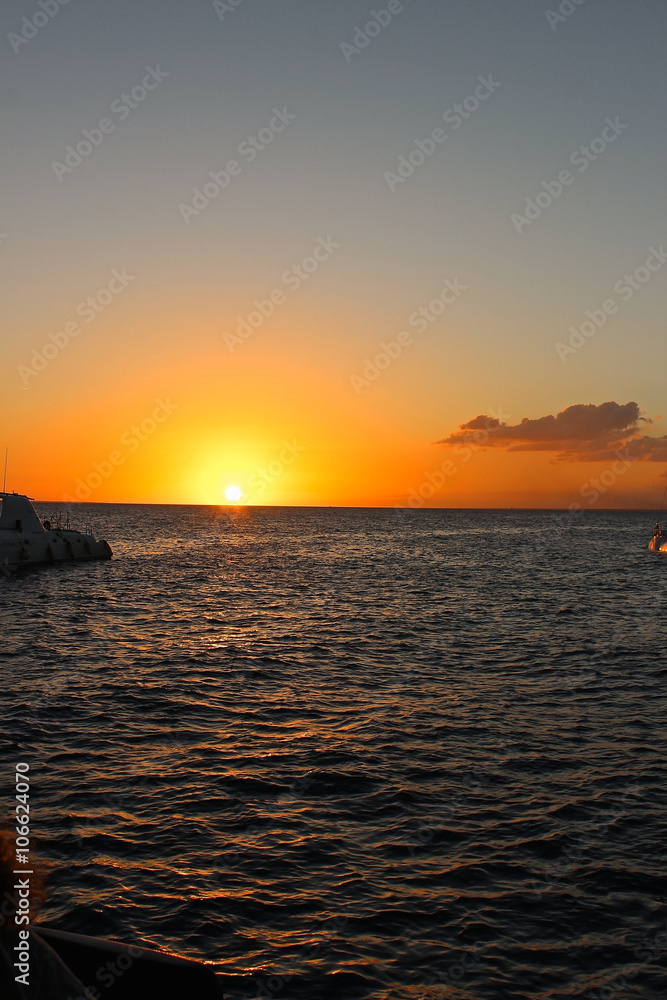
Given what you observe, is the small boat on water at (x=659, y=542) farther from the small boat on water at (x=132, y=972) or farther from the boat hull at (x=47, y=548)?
the small boat on water at (x=132, y=972)

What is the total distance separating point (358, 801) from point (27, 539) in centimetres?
6290

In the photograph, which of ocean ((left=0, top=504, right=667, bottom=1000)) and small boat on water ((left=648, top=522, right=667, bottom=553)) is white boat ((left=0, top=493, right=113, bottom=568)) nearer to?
ocean ((left=0, top=504, right=667, bottom=1000))

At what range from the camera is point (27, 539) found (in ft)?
228

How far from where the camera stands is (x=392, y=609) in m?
45.2

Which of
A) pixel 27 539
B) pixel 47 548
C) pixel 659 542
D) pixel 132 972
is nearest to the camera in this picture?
pixel 132 972

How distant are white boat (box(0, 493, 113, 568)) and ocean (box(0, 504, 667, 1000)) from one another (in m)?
34.3

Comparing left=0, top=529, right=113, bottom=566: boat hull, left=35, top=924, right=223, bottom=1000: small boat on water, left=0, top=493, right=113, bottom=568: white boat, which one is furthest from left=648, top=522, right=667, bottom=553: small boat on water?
left=35, top=924, right=223, bottom=1000: small boat on water

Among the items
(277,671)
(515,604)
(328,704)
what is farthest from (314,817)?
(515,604)

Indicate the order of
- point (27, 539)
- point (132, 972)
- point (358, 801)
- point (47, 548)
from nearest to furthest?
1. point (132, 972)
2. point (358, 801)
3. point (27, 539)
4. point (47, 548)

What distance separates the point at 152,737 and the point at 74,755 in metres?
2.19

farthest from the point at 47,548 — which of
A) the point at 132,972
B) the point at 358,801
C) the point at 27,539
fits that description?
the point at 132,972

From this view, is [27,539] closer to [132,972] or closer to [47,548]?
[47,548]

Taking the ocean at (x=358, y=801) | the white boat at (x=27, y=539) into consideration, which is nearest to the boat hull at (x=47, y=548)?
the white boat at (x=27, y=539)

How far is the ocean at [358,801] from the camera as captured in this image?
32.8ft
